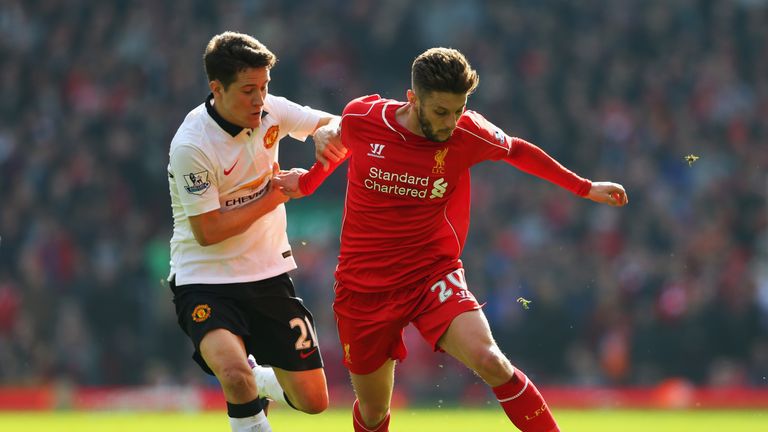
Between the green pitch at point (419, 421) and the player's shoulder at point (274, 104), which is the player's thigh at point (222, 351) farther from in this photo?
the green pitch at point (419, 421)

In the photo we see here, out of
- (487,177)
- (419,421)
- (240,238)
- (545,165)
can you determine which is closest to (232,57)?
Result: (240,238)

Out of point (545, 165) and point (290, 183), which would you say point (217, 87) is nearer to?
point (290, 183)

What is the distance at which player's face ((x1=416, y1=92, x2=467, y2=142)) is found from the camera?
21.6 ft

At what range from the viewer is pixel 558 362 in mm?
16141

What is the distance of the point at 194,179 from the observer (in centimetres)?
705

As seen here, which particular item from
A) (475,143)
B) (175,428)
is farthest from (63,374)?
(475,143)

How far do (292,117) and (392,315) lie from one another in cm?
139

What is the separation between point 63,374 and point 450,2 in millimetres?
8484

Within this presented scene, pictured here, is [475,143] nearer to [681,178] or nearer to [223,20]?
[681,178]

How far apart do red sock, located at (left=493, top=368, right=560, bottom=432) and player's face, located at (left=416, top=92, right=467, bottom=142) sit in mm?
1314

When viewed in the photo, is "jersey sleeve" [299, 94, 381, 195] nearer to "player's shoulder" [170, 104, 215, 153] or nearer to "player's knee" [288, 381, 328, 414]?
"player's shoulder" [170, 104, 215, 153]

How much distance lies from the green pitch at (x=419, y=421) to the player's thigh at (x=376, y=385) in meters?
4.26

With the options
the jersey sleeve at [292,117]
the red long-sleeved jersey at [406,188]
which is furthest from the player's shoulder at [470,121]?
the jersey sleeve at [292,117]

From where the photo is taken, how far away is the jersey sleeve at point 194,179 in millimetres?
7047
